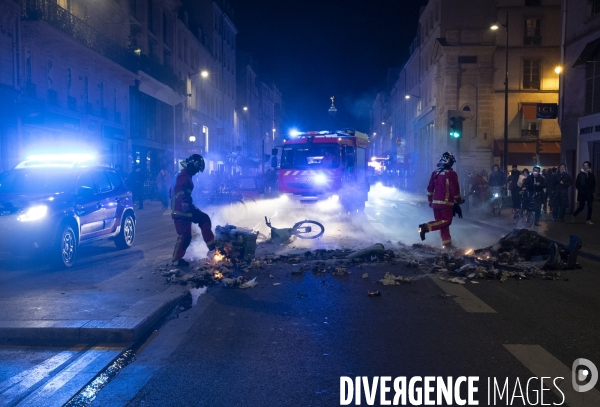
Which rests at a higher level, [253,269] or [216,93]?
[216,93]

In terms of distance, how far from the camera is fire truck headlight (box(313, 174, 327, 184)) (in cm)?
2155

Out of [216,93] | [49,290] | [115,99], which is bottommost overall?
[49,290]

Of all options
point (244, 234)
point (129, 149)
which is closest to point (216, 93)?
point (129, 149)

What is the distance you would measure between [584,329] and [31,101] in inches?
881

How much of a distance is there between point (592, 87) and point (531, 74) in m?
27.2

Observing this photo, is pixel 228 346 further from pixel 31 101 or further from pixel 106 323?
pixel 31 101

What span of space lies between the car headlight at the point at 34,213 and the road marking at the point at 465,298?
21.7 ft

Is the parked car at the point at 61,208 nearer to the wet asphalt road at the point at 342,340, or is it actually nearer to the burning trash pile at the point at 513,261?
the wet asphalt road at the point at 342,340

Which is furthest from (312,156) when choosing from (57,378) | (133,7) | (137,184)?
(133,7)

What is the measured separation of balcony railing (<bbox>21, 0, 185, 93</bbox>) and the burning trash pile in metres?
19.4

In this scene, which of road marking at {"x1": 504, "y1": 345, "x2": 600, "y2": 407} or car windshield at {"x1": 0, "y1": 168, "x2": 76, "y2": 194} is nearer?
road marking at {"x1": 504, "y1": 345, "x2": 600, "y2": 407}

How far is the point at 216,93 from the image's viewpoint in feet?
203

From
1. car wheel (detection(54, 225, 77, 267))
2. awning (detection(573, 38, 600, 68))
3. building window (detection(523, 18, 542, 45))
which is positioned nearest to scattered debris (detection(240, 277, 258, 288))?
car wheel (detection(54, 225, 77, 267))

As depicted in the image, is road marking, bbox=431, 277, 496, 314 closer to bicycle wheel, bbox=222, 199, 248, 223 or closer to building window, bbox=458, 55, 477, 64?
bicycle wheel, bbox=222, 199, 248, 223
